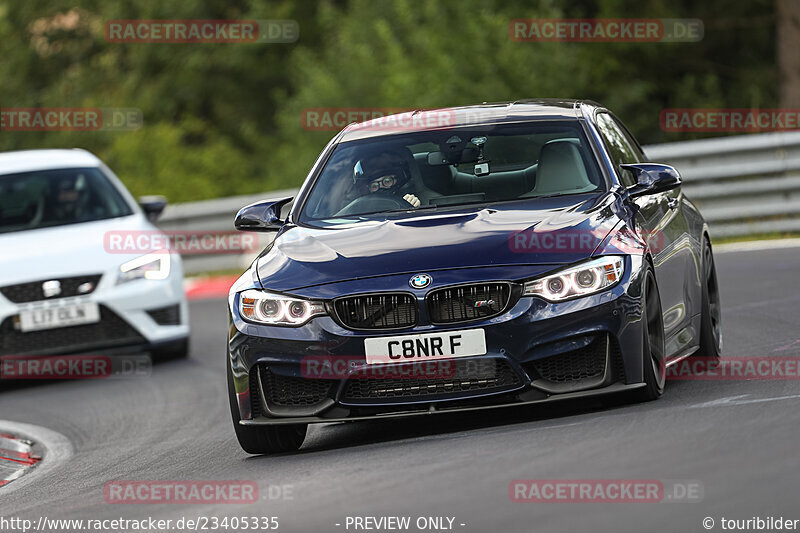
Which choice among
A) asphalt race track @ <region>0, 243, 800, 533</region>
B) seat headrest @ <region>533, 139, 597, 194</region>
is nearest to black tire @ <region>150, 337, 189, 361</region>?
asphalt race track @ <region>0, 243, 800, 533</region>

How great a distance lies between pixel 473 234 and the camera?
728cm

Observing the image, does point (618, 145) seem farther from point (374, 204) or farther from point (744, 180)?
point (744, 180)

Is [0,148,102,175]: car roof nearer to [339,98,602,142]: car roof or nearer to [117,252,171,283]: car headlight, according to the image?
[117,252,171,283]: car headlight

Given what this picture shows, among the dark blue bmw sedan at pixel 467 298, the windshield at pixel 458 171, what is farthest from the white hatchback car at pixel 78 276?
the dark blue bmw sedan at pixel 467 298

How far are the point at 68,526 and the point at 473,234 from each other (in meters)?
2.26

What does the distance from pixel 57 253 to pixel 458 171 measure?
17.0 ft

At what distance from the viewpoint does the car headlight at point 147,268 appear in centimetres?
1259

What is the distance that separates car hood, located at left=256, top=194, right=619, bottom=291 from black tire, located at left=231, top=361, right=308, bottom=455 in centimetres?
65

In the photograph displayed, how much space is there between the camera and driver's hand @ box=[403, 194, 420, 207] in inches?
320

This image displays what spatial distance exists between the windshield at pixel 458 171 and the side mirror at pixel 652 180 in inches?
8.2

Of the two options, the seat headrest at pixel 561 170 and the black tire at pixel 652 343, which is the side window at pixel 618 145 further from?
the black tire at pixel 652 343

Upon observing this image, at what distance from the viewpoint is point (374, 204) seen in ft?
27.0

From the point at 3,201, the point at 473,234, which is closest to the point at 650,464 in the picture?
the point at 473,234

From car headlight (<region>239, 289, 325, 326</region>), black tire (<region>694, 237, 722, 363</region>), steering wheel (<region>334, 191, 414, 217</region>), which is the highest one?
steering wheel (<region>334, 191, 414, 217</region>)
